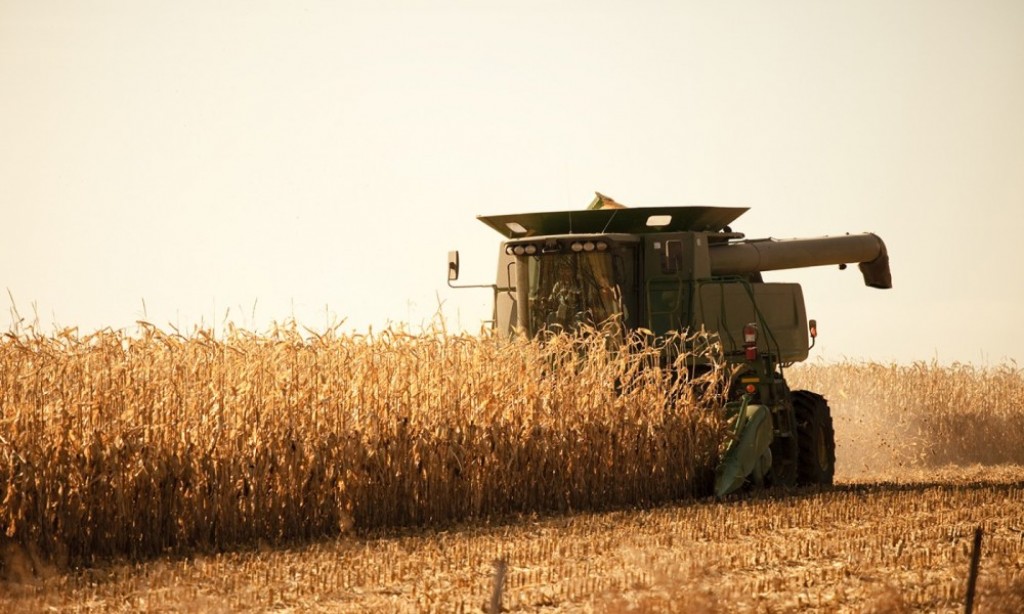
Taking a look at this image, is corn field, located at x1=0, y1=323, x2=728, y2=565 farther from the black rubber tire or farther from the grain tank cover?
the black rubber tire

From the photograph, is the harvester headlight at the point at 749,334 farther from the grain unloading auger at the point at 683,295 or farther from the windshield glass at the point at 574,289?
the windshield glass at the point at 574,289

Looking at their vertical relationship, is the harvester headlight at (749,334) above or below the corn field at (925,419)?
above

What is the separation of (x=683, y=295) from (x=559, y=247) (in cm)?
145

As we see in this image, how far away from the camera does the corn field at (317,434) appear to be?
1002 centimetres

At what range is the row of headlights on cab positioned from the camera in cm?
1402

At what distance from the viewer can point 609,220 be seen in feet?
47.5

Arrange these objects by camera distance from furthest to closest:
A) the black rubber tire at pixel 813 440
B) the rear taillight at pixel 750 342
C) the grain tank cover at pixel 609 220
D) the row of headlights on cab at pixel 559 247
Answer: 1. the black rubber tire at pixel 813 440
2. the grain tank cover at pixel 609 220
3. the rear taillight at pixel 750 342
4. the row of headlights on cab at pixel 559 247

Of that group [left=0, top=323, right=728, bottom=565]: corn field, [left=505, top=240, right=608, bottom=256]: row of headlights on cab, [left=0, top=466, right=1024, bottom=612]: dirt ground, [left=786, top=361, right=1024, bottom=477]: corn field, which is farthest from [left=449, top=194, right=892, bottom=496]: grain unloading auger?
[left=786, top=361, right=1024, bottom=477]: corn field

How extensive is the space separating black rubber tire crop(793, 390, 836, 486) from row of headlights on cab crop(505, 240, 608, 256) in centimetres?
328

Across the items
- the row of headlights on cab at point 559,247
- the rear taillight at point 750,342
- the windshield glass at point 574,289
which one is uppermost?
the row of headlights on cab at point 559,247

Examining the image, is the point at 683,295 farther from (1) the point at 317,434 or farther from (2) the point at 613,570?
(2) the point at 613,570

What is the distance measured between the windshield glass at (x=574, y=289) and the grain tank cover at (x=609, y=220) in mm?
588

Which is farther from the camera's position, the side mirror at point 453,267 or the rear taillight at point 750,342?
the side mirror at point 453,267

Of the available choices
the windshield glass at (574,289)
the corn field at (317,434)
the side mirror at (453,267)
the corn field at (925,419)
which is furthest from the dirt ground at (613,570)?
the corn field at (925,419)
